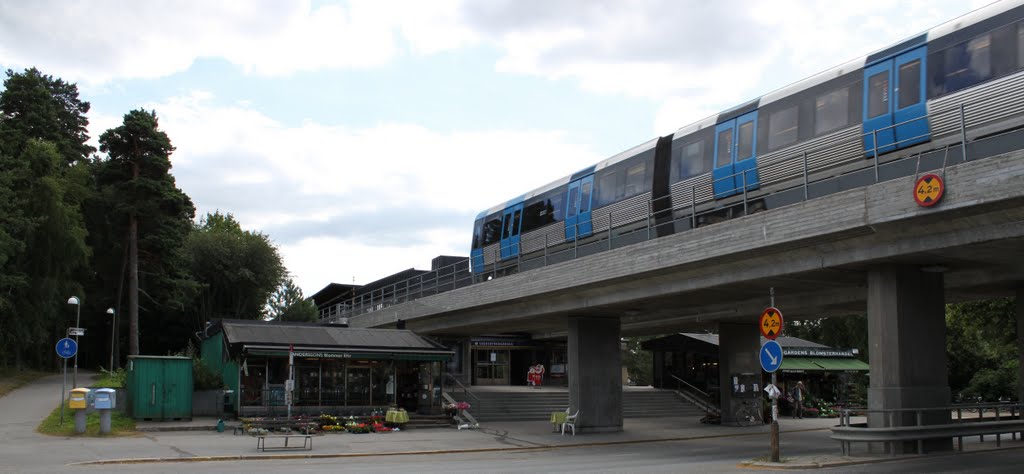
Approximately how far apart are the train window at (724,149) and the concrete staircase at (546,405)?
738 inches

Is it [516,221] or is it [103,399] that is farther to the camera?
[516,221]

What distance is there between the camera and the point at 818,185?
19406 mm

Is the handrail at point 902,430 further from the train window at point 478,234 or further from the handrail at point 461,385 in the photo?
the handrail at point 461,385

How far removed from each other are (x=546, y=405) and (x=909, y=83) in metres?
27.2

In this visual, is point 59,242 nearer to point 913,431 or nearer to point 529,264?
point 529,264

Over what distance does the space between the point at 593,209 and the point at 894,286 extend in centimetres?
1207

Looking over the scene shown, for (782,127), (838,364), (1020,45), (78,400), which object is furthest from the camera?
(838,364)

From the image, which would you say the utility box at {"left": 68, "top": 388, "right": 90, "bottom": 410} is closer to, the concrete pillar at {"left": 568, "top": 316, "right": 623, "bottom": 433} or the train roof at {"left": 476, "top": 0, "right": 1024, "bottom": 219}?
the concrete pillar at {"left": 568, "top": 316, "right": 623, "bottom": 433}

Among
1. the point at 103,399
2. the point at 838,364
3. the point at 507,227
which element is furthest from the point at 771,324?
the point at 838,364

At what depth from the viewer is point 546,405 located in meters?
41.3

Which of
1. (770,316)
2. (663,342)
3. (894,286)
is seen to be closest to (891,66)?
(894,286)

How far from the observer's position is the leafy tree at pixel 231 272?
58.5 m

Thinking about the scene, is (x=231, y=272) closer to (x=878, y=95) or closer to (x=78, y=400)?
(x=78, y=400)

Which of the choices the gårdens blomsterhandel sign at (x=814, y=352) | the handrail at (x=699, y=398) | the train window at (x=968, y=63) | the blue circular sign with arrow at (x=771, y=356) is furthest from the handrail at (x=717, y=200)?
the gårdens blomsterhandel sign at (x=814, y=352)
